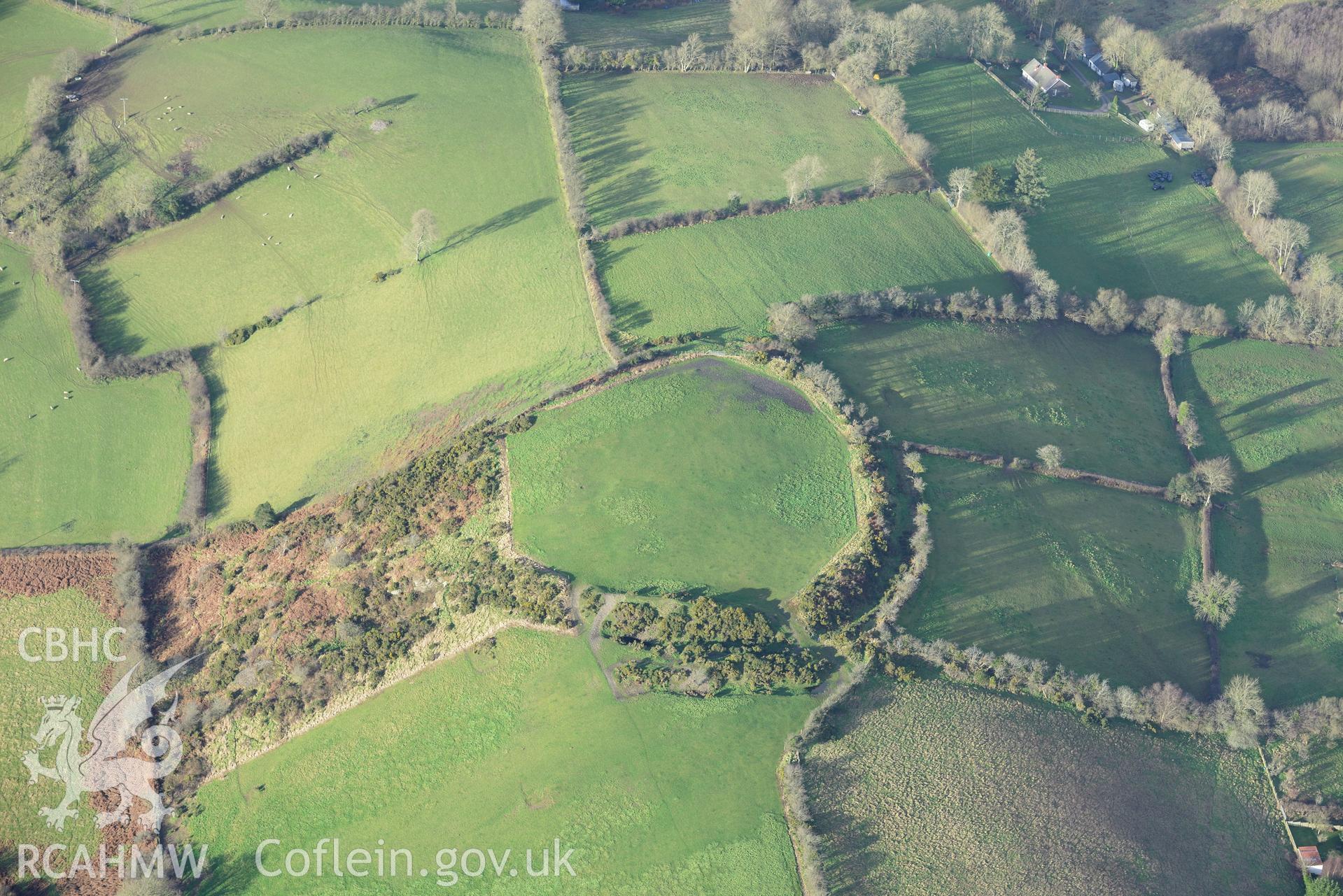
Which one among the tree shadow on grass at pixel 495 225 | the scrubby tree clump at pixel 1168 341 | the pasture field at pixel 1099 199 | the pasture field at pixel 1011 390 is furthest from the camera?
the pasture field at pixel 1099 199

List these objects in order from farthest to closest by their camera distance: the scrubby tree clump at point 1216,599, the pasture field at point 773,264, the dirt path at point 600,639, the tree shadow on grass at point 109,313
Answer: the tree shadow on grass at point 109,313, the pasture field at point 773,264, the scrubby tree clump at point 1216,599, the dirt path at point 600,639

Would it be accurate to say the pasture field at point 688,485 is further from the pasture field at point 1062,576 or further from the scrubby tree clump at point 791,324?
the pasture field at point 1062,576

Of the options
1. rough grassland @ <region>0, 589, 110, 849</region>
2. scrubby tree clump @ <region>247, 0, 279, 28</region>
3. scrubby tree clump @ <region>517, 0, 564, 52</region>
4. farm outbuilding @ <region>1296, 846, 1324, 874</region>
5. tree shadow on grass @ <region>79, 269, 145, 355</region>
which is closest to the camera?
farm outbuilding @ <region>1296, 846, 1324, 874</region>

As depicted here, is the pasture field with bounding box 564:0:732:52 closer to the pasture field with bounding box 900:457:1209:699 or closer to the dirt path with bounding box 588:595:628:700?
the pasture field with bounding box 900:457:1209:699

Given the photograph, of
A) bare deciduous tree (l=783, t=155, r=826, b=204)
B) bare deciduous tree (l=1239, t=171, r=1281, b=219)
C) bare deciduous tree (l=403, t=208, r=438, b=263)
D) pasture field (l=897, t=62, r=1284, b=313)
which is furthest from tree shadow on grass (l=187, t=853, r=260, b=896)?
bare deciduous tree (l=1239, t=171, r=1281, b=219)

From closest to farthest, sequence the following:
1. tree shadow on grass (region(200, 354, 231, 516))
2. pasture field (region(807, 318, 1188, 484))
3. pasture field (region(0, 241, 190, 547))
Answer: pasture field (region(0, 241, 190, 547)) < tree shadow on grass (region(200, 354, 231, 516)) < pasture field (region(807, 318, 1188, 484))

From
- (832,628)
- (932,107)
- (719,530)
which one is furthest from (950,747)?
(932,107)

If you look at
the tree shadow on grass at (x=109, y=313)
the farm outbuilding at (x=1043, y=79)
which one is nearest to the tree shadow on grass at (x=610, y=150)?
the tree shadow on grass at (x=109, y=313)

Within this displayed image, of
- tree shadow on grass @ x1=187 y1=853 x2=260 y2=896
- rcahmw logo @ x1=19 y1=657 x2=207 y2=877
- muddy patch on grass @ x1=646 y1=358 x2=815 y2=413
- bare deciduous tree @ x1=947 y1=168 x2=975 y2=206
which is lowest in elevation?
tree shadow on grass @ x1=187 y1=853 x2=260 y2=896
